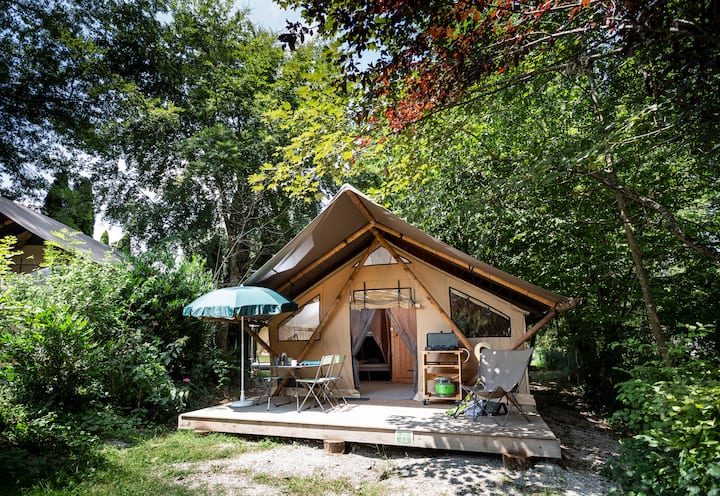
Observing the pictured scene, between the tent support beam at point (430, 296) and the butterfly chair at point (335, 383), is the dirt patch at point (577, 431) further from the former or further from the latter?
the butterfly chair at point (335, 383)

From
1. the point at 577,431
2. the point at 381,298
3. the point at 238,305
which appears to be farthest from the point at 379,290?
the point at 577,431

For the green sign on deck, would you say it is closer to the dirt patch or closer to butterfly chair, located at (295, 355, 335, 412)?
butterfly chair, located at (295, 355, 335, 412)

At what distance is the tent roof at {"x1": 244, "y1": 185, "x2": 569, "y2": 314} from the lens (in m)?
5.55

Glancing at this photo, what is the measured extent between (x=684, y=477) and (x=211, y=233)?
11318mm

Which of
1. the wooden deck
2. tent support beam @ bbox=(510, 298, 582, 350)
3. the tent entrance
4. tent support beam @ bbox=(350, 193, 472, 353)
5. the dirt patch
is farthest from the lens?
the tent entrance

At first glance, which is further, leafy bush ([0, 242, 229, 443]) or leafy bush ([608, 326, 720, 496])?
leafy bush ([0, 242, 229, 443])

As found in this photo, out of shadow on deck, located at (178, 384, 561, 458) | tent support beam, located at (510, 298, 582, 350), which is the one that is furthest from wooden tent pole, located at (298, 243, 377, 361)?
tent support beam, located at (510, 298, 582, 350)

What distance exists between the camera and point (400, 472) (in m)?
3.95

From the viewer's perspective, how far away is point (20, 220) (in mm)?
Result: 8609

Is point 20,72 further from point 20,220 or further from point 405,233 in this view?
point 405,233

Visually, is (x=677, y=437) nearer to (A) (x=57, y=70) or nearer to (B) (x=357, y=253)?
(B) (x=357, y=253)

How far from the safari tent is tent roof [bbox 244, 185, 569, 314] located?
16 millimetres

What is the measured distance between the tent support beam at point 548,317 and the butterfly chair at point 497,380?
22.6 inches

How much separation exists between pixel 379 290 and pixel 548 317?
2.70m
